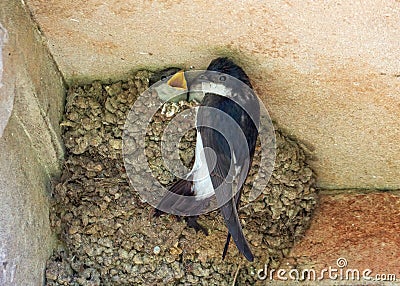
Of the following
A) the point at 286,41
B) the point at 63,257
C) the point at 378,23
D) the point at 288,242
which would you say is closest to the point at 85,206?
the point at 63,257

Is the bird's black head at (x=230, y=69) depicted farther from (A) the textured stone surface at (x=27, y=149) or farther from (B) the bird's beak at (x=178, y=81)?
(A) the textured stone surface at (x=27, y=149)

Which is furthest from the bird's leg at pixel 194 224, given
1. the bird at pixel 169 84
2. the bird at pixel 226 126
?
the bird at pixel 169 84

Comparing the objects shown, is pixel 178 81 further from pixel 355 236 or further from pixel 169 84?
pixel 355 236

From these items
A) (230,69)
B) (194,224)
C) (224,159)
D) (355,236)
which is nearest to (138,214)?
(194,224)

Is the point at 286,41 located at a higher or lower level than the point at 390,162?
higher

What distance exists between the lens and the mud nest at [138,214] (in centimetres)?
381

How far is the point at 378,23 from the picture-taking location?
10.3ft

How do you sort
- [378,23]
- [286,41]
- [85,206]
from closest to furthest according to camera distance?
[378,23], [286,41], [85,206]

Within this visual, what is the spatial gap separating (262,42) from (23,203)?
102 cm

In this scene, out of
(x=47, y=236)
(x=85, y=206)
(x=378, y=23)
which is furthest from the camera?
(x=85, y=206)

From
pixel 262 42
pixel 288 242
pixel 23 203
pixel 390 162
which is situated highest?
pixel 262 42

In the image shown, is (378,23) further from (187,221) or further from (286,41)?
(187,221)

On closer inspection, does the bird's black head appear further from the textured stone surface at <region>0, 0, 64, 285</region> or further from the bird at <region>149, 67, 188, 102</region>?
the textured stone surface at <region>0, 0, 64, 285</region>

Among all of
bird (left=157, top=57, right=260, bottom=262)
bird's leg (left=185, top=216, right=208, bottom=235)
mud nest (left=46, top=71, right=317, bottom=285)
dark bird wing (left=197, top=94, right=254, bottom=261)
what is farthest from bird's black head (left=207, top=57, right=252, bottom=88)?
bird's leg (left=185, top=216, right=208, bottom=235)
